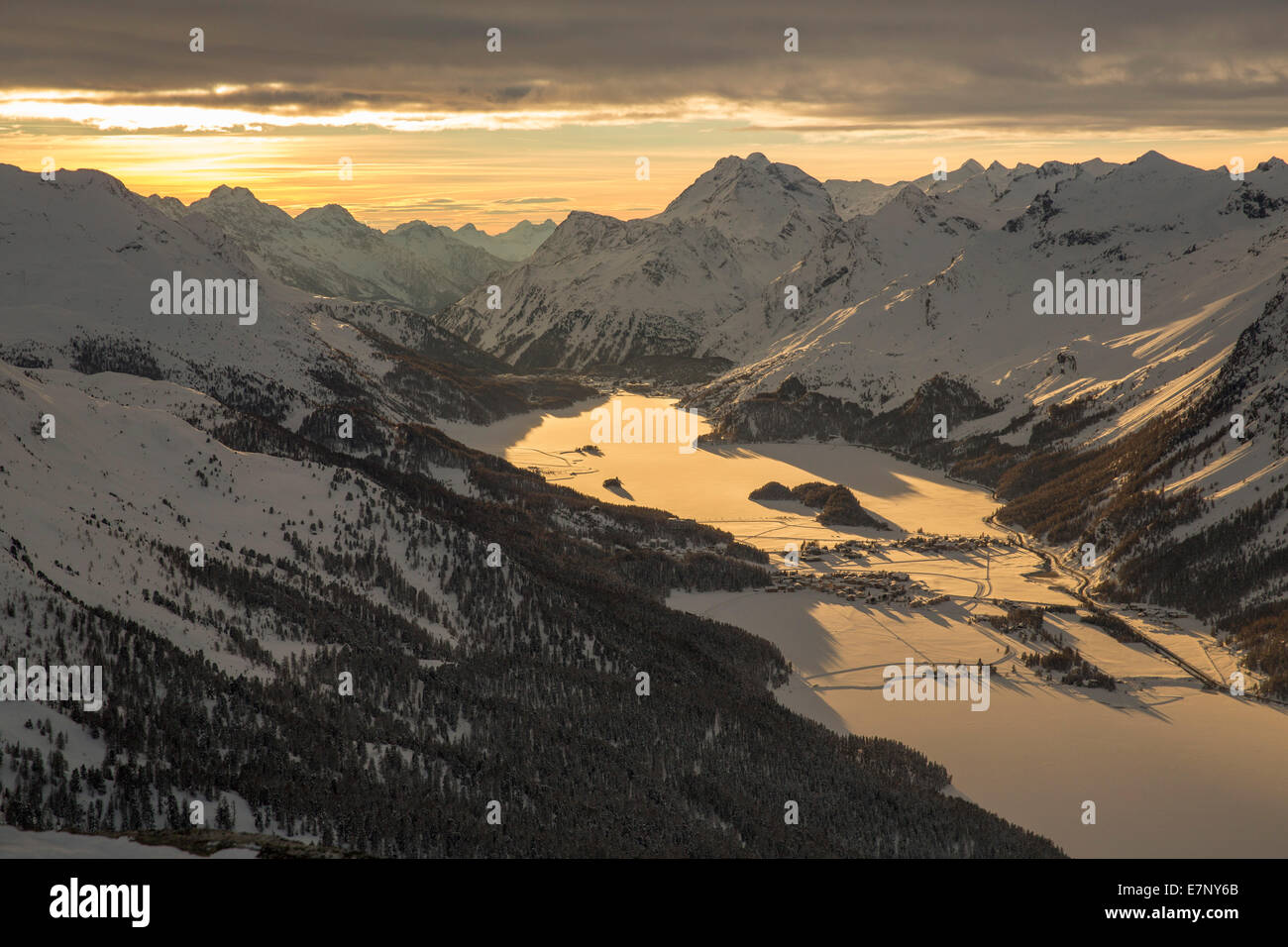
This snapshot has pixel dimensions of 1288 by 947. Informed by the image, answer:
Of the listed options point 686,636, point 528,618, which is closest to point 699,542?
point 686,636

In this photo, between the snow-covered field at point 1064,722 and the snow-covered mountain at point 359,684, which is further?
the snow-covered field at point 1064,722

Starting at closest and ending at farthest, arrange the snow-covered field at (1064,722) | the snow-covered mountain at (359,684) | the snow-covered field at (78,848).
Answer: the snow-covered field at (78,848), the snow-covered mountain at (359,684), the snow-covered field at (1064,722)

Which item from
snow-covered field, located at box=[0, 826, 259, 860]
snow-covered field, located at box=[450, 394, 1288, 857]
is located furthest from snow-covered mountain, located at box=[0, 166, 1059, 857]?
snow-covered field, located at box=[0, 826, 259, 860]

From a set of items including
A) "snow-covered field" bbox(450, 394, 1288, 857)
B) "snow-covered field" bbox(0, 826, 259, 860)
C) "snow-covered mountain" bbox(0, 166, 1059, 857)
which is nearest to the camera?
"snow-covered field" bbox(0, 826, 259, 860)

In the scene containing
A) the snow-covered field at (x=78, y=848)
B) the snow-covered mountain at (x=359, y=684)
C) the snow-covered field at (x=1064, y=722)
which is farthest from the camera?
the snow-covered field at (x=1064, y=722)

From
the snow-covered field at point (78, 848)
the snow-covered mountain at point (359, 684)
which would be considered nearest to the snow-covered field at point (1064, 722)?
the snow-covered mountain at point (359, 684)

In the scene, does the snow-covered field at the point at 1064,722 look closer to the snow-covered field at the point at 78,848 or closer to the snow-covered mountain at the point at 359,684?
the snow-covered mountain at the point at 359,684

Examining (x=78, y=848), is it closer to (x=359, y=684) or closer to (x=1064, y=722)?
(x=359, y=684)

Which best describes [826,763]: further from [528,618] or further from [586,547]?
[586,547]

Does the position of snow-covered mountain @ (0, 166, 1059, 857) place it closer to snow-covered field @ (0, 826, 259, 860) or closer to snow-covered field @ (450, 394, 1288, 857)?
snow-covered field @ (450, 394, 1288, 857)
